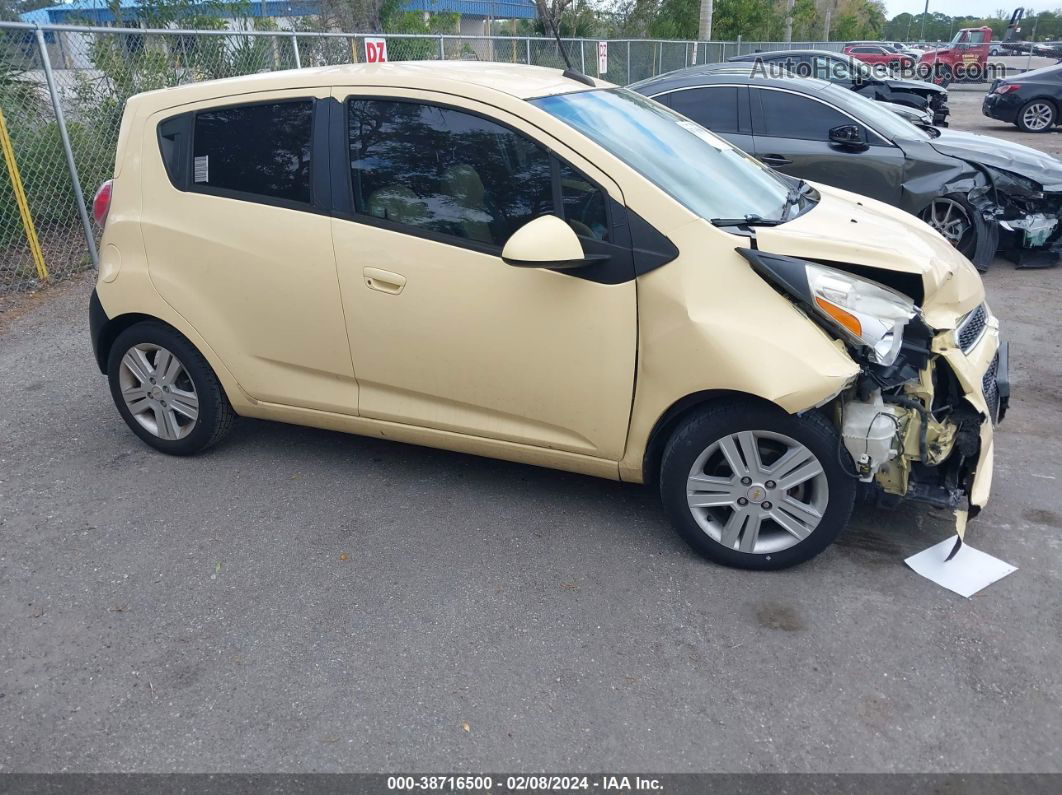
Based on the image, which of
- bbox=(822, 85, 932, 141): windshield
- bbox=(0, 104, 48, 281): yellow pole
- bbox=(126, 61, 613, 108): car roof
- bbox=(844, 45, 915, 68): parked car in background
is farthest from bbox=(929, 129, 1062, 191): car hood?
bbox=(844, 45, 915, 68): parked car in background

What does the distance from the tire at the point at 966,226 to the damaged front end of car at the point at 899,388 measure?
493 cm

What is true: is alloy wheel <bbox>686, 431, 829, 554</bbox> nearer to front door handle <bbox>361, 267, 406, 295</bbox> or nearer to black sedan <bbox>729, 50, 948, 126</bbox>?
front door handle <bbox>361, 267, 406, 295</bbox>

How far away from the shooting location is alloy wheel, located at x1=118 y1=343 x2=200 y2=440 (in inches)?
172

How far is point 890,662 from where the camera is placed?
9.70 feet

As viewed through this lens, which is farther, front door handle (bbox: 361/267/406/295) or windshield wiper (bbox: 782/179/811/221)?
windshield wiper (bbox: 782/179/811/221)

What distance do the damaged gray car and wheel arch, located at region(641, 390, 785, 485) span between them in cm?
487

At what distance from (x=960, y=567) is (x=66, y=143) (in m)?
7.69

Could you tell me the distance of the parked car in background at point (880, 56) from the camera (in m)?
29.1

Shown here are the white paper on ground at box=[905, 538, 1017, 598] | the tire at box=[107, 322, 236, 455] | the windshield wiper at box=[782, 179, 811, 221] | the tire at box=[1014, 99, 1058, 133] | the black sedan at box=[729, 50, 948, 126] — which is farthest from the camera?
the tire at box=[1014, 99, 1058, 133]

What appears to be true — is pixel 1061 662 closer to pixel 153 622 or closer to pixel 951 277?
pixel 951 277

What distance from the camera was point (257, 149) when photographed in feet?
13.0

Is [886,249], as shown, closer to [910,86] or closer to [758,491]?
[758,491]

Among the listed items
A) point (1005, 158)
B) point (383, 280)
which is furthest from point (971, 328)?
point (1005, 158)

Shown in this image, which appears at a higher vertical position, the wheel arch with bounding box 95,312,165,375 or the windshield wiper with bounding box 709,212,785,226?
the windshield wiper with bounding box 709,212,785,226
